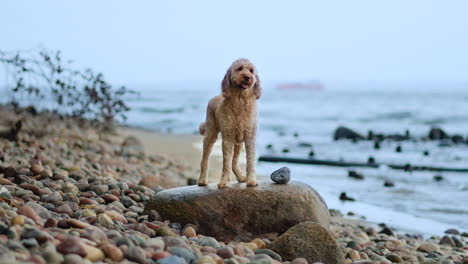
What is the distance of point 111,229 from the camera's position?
4.86 m

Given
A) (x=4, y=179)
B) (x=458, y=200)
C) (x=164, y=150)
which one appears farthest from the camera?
(x=164, y=150)

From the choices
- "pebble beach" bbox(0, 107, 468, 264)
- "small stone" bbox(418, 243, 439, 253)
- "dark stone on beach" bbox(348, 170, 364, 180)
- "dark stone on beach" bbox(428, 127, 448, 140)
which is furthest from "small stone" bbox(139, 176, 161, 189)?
"dark stone on beach" bbox(428, 127, 448, 140)

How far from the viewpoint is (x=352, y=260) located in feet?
18.9

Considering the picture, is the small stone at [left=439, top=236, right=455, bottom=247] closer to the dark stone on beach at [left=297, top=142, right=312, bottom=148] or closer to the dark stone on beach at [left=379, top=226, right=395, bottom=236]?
the dark stone on beach at [left=379, top=226, right=395, bottom=236]

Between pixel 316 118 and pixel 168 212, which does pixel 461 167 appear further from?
pixel 316 118

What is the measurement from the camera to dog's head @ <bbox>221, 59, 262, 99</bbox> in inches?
213

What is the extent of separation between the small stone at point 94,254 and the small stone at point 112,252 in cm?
5

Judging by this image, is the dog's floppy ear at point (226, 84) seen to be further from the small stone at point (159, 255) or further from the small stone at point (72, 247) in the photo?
the small stone at point (72, 247)

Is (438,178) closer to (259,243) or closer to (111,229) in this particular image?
(259,243)

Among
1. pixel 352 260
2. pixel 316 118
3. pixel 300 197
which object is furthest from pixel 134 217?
pixel 316 118

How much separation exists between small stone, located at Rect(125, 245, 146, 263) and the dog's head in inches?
82.0

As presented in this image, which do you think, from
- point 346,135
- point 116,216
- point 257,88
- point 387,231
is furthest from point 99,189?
point 346,135

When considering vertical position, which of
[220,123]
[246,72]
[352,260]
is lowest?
[352,260]

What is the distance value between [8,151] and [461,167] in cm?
1065
